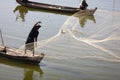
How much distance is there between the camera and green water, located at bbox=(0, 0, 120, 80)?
38.3 feet

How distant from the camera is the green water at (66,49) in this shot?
38.3 feet

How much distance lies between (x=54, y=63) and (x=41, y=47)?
1458 mm

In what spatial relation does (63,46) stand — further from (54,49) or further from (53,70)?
(53,70)

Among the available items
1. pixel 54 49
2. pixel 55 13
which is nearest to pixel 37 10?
pixel 55 13

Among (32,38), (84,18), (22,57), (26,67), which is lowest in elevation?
(26,67)

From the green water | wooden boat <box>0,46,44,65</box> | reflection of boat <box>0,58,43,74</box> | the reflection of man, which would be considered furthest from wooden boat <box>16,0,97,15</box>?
reflection of boat <box>0,58,43,74</box>

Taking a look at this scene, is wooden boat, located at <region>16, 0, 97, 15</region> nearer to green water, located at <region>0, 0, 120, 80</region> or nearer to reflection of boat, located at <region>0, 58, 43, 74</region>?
green water, located at <region>0, 0, 120, 80</region>

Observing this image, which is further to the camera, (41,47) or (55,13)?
(55,13)

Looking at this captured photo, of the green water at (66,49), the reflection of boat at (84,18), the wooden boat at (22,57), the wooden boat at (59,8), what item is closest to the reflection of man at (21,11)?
the green water at (66,49)

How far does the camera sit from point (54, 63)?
41.4 ft

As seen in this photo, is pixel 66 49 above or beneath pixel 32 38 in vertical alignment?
beneath

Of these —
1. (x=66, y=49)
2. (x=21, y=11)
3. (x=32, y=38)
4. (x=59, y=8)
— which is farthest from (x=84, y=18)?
(x=32, y=38)

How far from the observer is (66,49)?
14516 millimetres

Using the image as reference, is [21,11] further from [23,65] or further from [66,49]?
[23,65]
